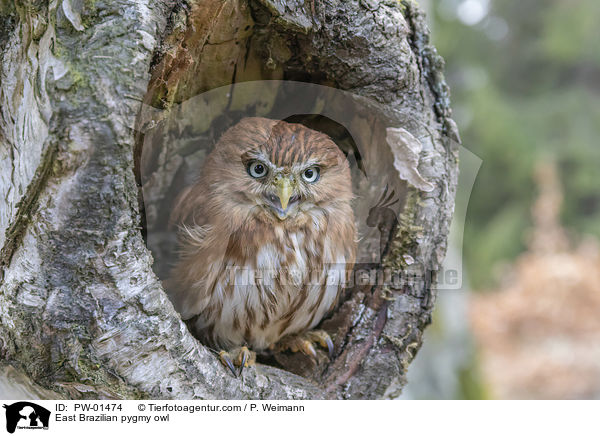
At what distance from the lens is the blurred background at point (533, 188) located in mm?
8406

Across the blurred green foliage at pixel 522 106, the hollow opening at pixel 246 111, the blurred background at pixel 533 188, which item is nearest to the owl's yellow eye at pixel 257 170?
the hollow opening at pixel 246 111

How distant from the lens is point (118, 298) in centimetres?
185

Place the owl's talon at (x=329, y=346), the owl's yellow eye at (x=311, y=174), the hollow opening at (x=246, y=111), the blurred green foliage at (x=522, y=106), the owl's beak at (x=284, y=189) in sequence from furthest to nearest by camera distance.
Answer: the blurred green foliage at (x=522, y=106)
the owl's talon at (x=329, y=346)
the owl's yellow eye at (x=311, y=174)
the owl's beak at (x=284, y=189)
the hollow opening at (x=246, y=111)

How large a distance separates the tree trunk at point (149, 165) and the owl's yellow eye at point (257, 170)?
0.37 m

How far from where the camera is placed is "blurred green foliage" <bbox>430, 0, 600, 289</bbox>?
9406mm

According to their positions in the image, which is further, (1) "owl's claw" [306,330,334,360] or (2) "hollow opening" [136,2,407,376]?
(1) "owl's claw" [306,330,334,360]

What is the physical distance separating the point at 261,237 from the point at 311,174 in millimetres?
334

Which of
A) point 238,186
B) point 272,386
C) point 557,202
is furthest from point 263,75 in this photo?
point 557,202

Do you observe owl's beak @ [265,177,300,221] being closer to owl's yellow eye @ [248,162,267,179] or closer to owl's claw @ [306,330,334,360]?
owl's yellow eye @ [248,162,267,179]
